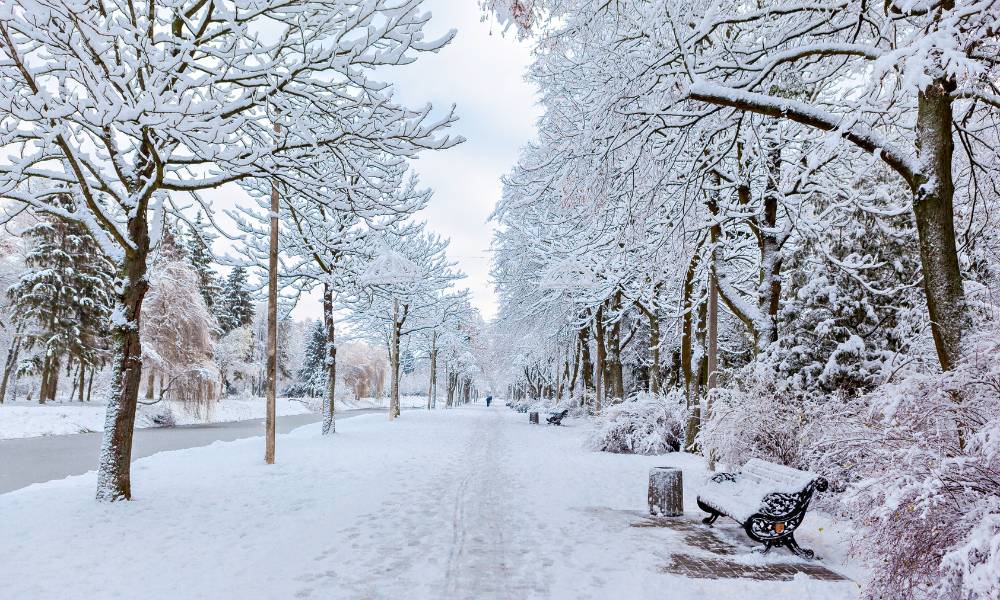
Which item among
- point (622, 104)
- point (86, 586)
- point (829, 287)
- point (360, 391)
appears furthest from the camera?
point (360, 391)

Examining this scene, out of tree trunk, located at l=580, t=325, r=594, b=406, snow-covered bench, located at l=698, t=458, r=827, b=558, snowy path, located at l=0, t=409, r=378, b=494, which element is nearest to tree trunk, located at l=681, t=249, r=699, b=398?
snow-covered bench, located at l=698, t=458, r=827, b=558

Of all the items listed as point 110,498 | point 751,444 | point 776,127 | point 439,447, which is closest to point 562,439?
point 439,447

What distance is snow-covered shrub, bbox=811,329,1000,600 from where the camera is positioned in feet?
9.89

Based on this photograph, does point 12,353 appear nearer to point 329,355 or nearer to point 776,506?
point 329,355

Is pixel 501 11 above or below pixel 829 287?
above

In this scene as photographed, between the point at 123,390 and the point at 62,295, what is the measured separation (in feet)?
82.9

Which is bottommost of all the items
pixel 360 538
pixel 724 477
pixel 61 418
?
pixel 61 418

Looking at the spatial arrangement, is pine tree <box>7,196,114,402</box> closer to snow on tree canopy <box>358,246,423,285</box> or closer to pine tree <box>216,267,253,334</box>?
snow on tree canopy <box>358,246,423,285</box>

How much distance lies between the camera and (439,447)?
15.3 meters

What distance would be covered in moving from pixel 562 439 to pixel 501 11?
14.7m

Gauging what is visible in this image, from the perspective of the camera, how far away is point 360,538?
20.2ft

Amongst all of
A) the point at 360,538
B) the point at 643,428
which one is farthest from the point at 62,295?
the point at 360,538

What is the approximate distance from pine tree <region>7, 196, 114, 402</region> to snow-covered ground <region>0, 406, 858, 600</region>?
21.5 metres

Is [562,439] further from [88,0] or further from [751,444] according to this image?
[88,0]
